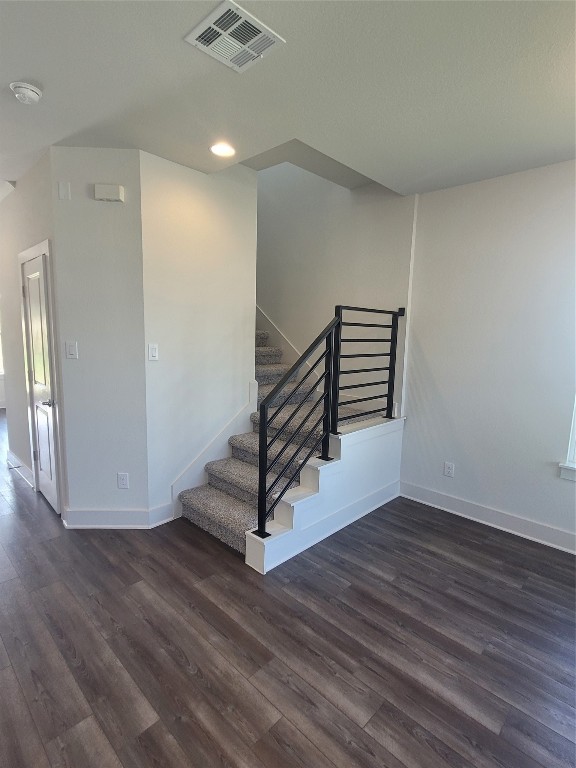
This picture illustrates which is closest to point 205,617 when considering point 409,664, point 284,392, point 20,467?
point 409,664

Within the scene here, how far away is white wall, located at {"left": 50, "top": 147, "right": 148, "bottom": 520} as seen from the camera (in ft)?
8.55

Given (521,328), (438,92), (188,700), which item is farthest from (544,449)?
(188,700)

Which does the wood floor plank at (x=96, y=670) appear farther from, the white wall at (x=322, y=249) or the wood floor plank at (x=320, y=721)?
the white wall at (x=322, y=249)

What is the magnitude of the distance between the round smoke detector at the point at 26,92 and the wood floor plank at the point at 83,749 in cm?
274

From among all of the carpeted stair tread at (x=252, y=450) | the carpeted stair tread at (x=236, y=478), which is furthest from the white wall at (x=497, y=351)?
the carpeted stair tread at (x=236, y=478)

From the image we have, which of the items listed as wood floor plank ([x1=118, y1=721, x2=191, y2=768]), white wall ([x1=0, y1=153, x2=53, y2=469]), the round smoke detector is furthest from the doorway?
wood floor plank ([x1=118, y1=721, x2=191, y2=768])

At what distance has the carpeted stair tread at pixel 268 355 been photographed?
4.22 meters

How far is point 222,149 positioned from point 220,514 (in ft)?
8.07

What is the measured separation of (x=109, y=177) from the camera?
2.61 meters

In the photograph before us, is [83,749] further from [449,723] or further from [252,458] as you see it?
[252,458]

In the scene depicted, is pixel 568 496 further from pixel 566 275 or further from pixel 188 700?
pixel 188 700

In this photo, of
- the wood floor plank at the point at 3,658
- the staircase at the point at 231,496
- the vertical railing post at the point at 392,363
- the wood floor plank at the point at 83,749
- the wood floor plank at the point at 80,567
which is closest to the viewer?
the wood floor plank at the point at 83,749

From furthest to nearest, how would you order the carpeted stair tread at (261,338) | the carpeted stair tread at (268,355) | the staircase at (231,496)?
the carpeted stair tread at (261,338) → the carpeted stair tread at (268,355) → the staircase at (231,496)

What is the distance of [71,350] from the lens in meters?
2.71
